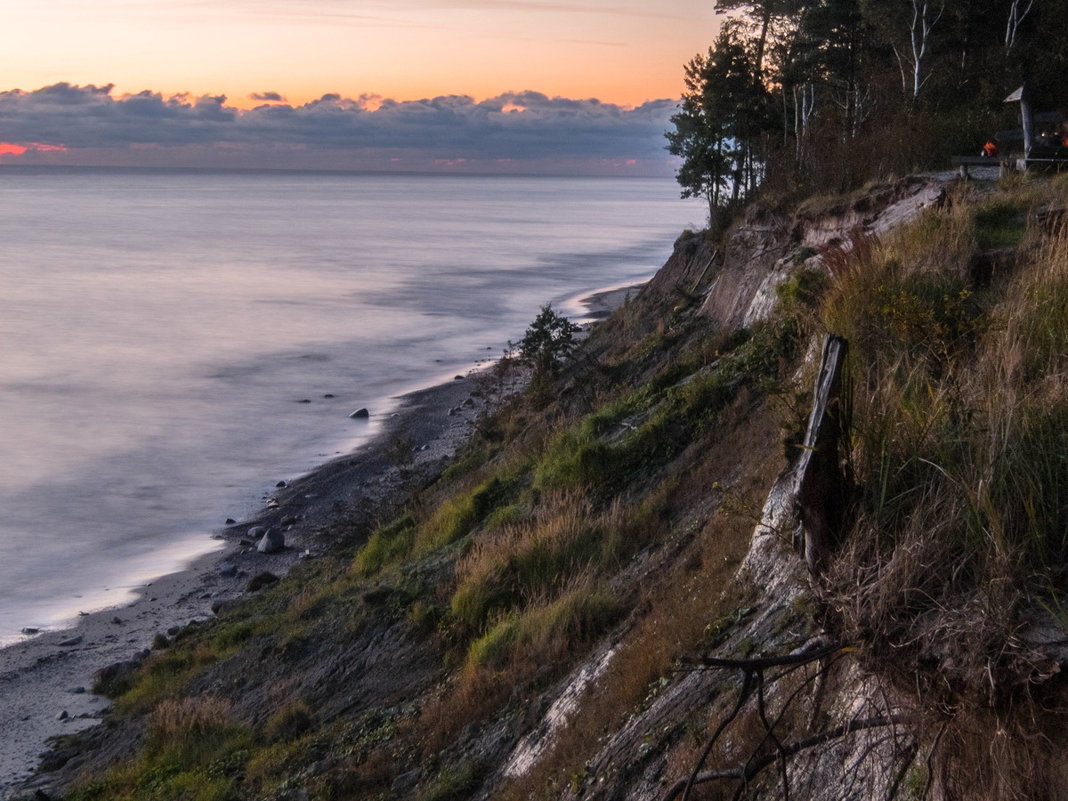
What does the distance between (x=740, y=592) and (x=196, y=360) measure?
3719 centimetres

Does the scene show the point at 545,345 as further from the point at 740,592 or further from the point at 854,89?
the point at 740,592

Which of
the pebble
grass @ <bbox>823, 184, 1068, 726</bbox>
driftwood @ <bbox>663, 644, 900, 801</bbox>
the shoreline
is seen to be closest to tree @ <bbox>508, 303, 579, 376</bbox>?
the shoreline

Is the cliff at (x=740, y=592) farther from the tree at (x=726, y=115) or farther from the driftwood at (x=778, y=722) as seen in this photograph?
the tree at (x=726, y=115)

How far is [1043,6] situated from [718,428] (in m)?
21.7

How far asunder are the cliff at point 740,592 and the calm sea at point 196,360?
6303 millimetres

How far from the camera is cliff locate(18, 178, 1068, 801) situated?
12.8 feet

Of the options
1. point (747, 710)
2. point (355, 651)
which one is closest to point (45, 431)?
point (355, 651)

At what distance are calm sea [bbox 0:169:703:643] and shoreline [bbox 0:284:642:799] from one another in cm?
74

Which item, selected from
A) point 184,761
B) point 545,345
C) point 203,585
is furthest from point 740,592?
point 545,345

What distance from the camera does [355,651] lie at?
1140 cm

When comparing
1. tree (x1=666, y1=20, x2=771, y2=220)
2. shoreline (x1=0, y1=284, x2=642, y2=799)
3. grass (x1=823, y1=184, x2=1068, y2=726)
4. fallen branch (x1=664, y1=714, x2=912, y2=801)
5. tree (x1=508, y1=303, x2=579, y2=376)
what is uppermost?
tree (x1=666, y1=20, x2=771, y2=220)

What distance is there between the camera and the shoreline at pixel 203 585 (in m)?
13.1

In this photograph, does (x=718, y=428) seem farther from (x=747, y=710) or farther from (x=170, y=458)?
(x=170, y=458)

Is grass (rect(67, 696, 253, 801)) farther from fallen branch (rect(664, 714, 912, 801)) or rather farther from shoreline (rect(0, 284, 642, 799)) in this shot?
fallen branch (rect(664, 714, 912, 801))
